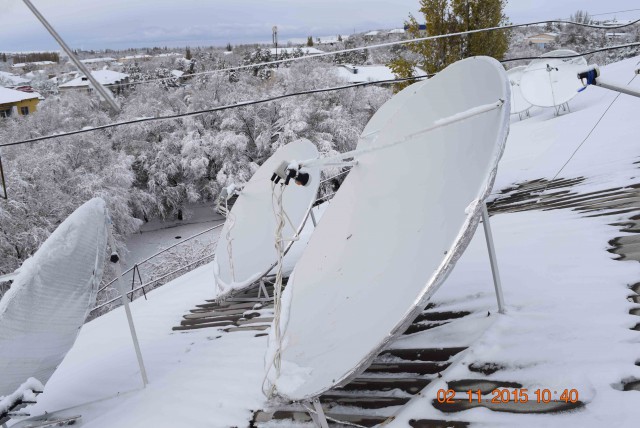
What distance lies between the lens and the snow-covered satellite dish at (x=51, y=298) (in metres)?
4.44

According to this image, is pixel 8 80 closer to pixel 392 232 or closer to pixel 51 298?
pixel 51 298

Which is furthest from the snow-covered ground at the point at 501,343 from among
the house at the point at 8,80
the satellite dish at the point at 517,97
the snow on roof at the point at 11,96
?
the house at the point at 8,80

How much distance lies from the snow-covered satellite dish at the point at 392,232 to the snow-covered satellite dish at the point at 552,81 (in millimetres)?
12305

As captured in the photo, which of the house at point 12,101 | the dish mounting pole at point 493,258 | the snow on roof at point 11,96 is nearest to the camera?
the dish mounting pole at point 493,258

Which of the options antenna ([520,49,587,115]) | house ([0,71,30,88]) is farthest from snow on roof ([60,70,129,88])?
antenna ([520,49,587,115])

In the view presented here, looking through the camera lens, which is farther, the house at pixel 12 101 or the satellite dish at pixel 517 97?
the house at pixel 12 101

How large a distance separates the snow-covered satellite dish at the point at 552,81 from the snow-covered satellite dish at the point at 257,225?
10.6 m

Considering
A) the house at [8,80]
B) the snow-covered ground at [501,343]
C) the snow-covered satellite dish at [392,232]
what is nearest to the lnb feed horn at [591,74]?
the snow-covered satellite dish at [392,232]

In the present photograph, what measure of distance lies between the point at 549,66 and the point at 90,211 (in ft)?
47.2

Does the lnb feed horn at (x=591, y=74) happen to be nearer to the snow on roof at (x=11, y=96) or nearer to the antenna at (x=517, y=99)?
the antenna at (x=517, y=99)
